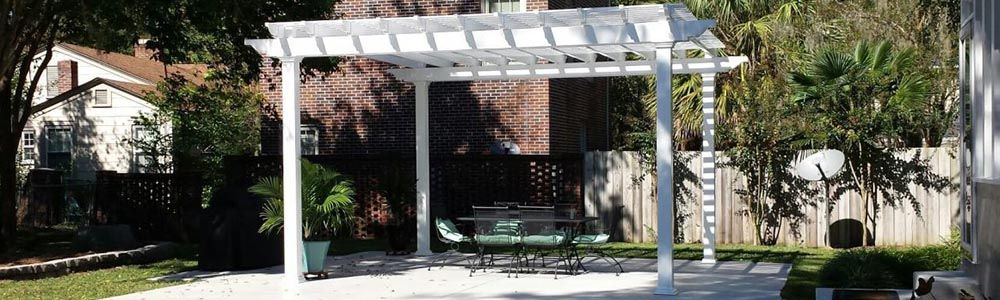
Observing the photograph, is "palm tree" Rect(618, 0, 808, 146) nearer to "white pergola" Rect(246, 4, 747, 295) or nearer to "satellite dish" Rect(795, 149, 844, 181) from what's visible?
"satellite dish" Rect(795, 149, 844, 181)

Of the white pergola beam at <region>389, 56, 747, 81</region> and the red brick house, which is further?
the red brick house

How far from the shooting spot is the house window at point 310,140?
21.4 metres

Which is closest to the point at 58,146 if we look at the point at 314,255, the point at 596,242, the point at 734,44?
the point at 734,44

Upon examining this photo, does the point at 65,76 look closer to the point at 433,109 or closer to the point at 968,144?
the point at 433,109

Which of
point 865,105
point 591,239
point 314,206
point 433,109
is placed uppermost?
point 433,109

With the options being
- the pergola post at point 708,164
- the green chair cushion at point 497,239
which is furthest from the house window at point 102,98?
the pergola post at point 708,164

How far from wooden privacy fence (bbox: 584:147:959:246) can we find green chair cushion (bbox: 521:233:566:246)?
18.2ft

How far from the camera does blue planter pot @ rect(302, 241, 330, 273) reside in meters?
12.7

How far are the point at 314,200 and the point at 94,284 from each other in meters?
2.52

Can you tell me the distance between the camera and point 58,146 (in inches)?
1250

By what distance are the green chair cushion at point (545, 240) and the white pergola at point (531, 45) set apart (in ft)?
5.63

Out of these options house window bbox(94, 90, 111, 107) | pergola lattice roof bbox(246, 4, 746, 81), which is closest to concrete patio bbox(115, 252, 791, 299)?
pergola lattice roof bbox(246, 4, 746, 81)

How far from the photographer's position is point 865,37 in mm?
21562

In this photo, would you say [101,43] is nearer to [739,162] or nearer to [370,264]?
[370,264]
